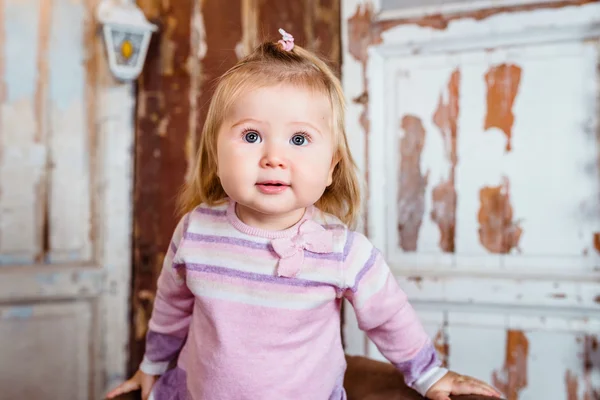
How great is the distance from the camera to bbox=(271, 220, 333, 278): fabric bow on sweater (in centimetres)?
102

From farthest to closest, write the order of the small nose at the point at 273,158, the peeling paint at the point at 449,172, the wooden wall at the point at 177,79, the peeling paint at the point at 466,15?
the wooden wall at the point at 177,79 < the peeling paint at the point at 449,172 < the peeling paint at the point at 466,15 < the small nose at the point at 273,158

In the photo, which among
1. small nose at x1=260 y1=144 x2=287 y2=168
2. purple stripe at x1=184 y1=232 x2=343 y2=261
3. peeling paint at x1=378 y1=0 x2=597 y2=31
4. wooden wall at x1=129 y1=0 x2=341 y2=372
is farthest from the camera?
wooden wall at x1=129 y1=0 x2=341 y2=372

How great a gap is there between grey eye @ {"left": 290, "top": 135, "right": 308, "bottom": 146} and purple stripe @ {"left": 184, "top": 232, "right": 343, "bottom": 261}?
21cm

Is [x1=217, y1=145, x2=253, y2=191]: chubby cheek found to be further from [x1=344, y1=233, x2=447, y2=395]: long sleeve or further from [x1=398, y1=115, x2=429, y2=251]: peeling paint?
[x1=398, y1=115, x2=429, y2=251]: peeling paint

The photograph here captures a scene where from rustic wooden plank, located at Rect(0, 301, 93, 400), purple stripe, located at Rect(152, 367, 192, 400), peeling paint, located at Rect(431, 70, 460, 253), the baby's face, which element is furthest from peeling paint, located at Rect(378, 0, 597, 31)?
rustic wooden plank, located at Rect(0, 301, 93, 400)

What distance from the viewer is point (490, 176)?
160cm

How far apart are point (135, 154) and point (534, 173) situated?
1.25 meters

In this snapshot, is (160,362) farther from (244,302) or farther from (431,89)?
(431,89)

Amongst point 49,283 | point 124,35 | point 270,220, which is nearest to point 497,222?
point 270,220

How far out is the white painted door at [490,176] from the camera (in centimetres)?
153

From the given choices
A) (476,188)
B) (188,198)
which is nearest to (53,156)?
(188,198)

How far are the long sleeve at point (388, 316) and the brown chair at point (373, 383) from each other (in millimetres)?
35

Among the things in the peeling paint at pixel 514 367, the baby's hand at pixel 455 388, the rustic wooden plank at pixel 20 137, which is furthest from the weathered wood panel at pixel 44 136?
the peeling paint at pixel 514 367

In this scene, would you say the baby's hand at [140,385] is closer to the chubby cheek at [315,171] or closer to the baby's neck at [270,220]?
the baby's neck at [270,220]
